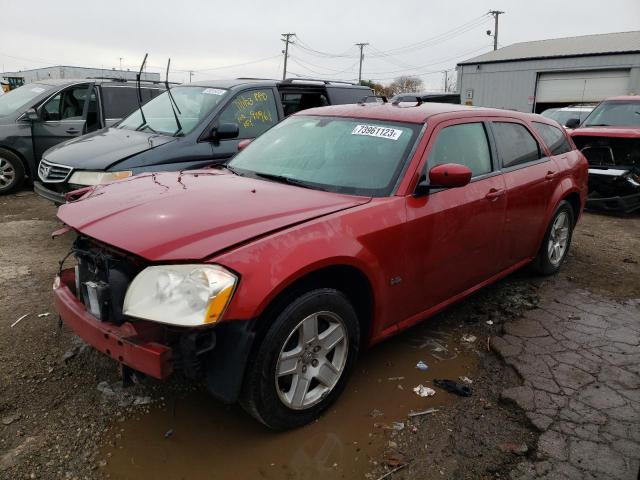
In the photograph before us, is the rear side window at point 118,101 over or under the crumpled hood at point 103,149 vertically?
over

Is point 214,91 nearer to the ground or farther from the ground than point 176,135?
farther from the ground

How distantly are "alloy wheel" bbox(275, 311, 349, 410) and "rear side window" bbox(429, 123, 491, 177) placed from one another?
1.31 meters

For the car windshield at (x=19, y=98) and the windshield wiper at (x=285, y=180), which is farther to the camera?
the car windshield at (x=19, y=98)

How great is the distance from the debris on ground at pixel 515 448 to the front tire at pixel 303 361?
0.89m

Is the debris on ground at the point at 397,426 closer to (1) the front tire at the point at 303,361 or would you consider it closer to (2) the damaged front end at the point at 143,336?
(1) the front tire at the point at 303,361

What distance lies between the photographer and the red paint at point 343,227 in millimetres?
2299

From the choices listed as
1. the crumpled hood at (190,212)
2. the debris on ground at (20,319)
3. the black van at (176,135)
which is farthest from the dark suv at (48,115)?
the crumpled hood at (190,212)

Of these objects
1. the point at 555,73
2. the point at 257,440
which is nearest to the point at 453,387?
the point at 257,440

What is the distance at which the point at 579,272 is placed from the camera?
525 cm

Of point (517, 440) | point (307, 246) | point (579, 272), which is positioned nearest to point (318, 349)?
point (307, 246)

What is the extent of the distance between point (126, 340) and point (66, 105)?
7528mm

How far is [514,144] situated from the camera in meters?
4.20

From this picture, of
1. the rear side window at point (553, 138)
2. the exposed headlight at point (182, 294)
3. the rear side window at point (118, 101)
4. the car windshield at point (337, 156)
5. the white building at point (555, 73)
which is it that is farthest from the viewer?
the white building at point (555, 73)

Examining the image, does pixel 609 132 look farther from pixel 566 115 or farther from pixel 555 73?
pixel 555 73
